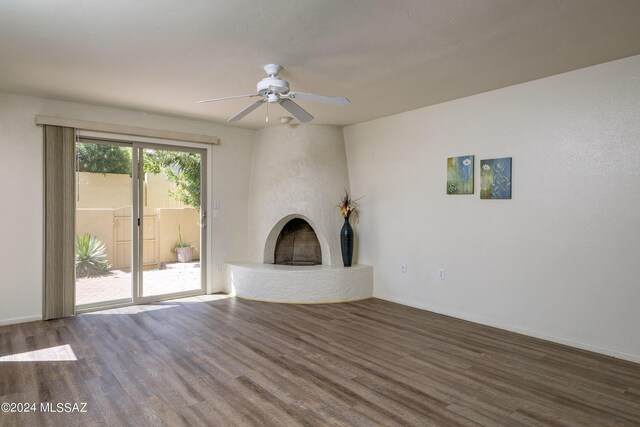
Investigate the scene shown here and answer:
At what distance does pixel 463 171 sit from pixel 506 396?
2387mm

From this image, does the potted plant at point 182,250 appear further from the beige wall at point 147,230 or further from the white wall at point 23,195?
the white wall at point 23,195

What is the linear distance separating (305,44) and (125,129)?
115 inches

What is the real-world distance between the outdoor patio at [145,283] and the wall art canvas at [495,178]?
12.7ft

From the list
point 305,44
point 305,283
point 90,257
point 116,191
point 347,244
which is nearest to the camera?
point 305,44

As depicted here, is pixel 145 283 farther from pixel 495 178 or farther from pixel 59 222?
pixel 495 178

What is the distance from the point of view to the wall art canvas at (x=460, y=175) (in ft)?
13.6

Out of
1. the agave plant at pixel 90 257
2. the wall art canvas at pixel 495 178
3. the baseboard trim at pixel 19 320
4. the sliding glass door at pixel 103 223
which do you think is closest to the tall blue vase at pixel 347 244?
the wall art canvas at pixel 495 178

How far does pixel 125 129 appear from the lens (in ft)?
15.2

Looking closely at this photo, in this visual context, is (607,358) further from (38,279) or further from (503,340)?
(38,279)

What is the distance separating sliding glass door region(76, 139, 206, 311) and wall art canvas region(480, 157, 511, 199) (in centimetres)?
363

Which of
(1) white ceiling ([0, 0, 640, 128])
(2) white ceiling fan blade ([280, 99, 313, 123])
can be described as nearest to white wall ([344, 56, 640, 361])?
(1) white ceiling ([0, 0, 640, 128])

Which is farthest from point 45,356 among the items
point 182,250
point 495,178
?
point 495,178

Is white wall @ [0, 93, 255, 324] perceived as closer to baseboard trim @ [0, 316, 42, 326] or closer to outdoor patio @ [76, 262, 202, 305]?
baseboard trim @ [0, 316, 42, 326]

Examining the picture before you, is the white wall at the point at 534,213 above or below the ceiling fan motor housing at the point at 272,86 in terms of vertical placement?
below
